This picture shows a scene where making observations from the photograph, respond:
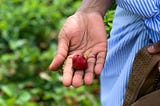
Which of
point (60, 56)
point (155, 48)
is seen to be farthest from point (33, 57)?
point (155, 48)

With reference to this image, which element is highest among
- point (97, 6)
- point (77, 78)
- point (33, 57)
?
point (97, 6)

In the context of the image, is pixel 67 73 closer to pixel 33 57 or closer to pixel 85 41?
pixel 85 41

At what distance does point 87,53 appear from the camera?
1658 mm

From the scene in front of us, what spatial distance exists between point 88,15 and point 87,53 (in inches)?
5.5

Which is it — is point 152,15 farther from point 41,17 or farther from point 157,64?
point 41,17

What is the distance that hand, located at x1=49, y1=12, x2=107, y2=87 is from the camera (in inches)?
63.1

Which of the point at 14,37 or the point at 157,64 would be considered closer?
the point at 157,64

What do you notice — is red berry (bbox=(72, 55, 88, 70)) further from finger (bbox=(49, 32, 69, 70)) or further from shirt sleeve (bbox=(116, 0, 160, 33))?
shirt sleeve (bbox=(116, 0, 160, 33))

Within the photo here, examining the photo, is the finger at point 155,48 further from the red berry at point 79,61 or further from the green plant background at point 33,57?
the green plant background at point 33,57

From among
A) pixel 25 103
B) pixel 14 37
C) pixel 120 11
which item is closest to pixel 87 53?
pixel 120 11

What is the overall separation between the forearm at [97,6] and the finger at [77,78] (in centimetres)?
23

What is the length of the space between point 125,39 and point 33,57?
187cm

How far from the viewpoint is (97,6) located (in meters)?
1.74

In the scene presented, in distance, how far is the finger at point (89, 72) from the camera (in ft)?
5.14
